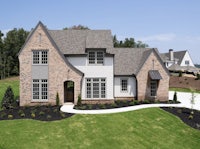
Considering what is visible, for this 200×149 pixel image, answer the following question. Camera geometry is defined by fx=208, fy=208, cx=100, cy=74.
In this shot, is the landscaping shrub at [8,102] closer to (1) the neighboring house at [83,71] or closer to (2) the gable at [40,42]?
(1) the neighboring house at [83,71]

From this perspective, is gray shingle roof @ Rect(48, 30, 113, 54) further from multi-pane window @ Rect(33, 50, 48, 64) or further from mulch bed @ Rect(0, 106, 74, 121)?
mulch bed @ Rect(0, 106, 74, 121)

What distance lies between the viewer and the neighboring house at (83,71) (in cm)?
2719

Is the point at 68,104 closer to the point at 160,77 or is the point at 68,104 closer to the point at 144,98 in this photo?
the point at 144,98

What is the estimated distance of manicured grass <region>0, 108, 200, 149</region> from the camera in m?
16.5

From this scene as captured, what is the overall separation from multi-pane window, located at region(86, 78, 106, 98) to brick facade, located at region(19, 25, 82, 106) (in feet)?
8.69

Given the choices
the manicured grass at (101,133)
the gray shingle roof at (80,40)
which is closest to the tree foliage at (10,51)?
the gray shingle roof at (80,40)

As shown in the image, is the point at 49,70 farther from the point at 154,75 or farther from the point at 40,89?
the point at 154,75

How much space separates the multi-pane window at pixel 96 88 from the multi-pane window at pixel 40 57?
635cm

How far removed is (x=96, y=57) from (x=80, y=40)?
4.32 m

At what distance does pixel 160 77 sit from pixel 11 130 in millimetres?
20353

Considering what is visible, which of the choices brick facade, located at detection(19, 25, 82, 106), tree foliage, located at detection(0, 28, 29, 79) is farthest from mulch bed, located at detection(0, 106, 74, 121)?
tree foliage, located at detection(0, 28, 29, 79)

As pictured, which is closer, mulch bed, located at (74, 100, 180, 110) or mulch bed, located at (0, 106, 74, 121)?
mulch bed, located at (0, 106, 74, 121)

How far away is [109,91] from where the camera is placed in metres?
28.6

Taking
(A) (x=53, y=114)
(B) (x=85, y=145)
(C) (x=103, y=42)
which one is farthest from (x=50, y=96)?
(B) (x=85, y=145)
